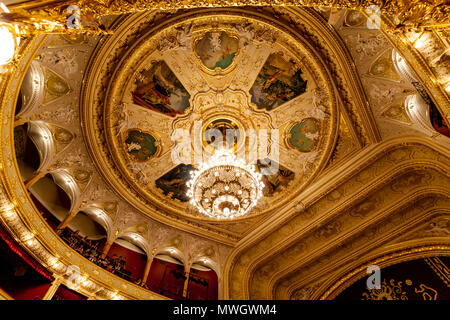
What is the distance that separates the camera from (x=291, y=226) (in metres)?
10.9

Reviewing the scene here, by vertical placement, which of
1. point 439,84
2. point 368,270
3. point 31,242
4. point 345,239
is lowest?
point 31,242

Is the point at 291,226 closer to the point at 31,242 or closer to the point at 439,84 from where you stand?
the point at 439,84

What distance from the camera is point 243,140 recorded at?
10.3 m

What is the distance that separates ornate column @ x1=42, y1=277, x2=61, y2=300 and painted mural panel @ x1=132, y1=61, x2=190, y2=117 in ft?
18.3

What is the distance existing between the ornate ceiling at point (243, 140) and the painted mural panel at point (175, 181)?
53 mm

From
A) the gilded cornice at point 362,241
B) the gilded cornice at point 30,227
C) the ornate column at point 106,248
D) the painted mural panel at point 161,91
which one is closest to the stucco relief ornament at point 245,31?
the painted mural panel at point 161,91

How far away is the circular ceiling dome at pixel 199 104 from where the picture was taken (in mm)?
8164

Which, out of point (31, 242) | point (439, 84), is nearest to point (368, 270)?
point (439, 84)

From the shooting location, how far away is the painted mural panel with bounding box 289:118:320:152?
973 cm

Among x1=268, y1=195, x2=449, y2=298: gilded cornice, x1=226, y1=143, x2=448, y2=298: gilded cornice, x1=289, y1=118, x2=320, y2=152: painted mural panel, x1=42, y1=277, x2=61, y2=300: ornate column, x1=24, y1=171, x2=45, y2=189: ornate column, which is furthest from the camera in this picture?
x1=289, y1=118, x2=320, y2=152: painted mural panel

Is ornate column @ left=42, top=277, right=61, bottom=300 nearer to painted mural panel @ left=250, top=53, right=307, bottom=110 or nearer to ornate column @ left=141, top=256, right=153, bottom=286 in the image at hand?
ornate column @ left=141, top=256, right=153, bottom=286

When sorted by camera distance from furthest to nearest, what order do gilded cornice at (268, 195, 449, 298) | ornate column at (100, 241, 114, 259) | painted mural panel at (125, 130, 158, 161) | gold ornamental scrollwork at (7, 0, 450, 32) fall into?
painted mural panel at (125, 130, 158, 161), ornate column at (100, 241, 114, 259), gilded cornice at (268, 195, 449, 298), gold ornamental scrollwork at (7, 0, 450, 32)

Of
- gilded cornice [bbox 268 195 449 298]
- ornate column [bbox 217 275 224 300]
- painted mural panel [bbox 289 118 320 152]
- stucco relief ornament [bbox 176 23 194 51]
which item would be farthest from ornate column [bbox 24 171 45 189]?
gilded cornice [bbox 268 195 449 298]
